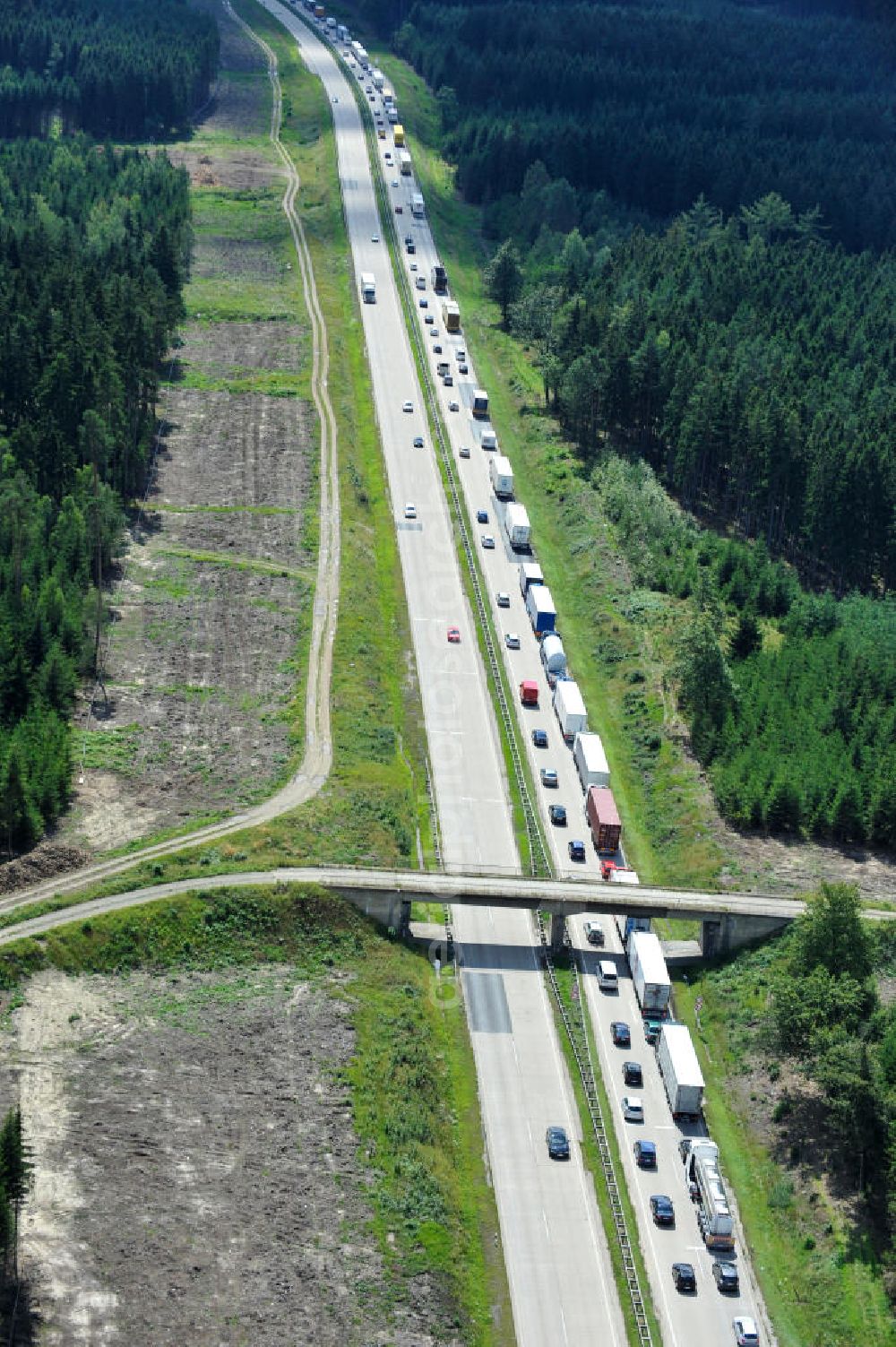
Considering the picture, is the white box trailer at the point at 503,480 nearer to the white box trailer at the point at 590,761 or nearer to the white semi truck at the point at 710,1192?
the white box trailer at the point at 590,761

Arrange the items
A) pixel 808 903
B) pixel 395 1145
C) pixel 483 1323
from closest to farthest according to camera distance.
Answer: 1. pixel 483 1323
2. pixel 395 1145
3. pixel 808 903

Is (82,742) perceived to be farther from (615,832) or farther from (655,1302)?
(655,1302)

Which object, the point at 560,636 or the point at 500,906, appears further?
the point at 560,636

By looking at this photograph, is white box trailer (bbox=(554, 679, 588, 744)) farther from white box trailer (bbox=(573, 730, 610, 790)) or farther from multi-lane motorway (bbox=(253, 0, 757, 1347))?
white box trailer (bbox=(573, 730, 610, 790))

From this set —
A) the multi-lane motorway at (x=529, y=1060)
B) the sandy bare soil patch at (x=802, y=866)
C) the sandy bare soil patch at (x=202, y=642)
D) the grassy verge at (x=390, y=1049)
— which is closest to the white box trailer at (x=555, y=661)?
the multi-lane motorway at (x=529, y=1060)

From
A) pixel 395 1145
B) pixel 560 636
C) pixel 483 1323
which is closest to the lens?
pixel 483 1323

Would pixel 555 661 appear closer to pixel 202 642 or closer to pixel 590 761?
pixel 590 761

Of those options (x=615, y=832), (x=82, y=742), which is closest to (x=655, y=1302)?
(x=615, y=832)
